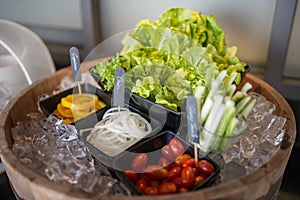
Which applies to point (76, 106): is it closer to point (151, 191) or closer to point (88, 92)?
point (88, 92)

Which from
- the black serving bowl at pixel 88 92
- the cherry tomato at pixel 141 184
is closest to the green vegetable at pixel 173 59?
the black serving bowl at pixel 88 92

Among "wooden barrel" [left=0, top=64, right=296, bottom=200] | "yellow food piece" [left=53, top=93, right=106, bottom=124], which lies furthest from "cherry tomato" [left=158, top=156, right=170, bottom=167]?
"yellow food piece" [left=53, top=93, right=106, bottom=124]

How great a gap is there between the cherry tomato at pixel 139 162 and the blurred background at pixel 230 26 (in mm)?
760

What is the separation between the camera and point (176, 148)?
3.12 ft

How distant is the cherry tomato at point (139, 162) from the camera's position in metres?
0.92

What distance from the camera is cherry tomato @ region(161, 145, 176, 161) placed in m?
0.96

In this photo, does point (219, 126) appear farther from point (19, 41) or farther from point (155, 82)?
point (19, 41)

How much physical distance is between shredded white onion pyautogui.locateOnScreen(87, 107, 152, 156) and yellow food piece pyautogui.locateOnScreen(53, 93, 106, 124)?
5.4 inches

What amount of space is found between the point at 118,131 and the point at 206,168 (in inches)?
11.7

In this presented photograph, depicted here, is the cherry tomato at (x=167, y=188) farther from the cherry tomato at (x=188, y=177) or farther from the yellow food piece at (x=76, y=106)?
the yellow food piece at (x=76, y=106)

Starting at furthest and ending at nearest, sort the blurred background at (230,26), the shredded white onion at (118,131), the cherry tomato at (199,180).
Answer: the blurred background at (230,26), the shredded white onion at (118,131), the cherry tomato at (199,180)

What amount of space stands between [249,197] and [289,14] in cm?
78

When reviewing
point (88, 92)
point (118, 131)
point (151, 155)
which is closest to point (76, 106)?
point (88, 92)

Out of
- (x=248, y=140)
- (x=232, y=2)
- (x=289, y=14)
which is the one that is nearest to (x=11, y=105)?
(x=248, y=140)
